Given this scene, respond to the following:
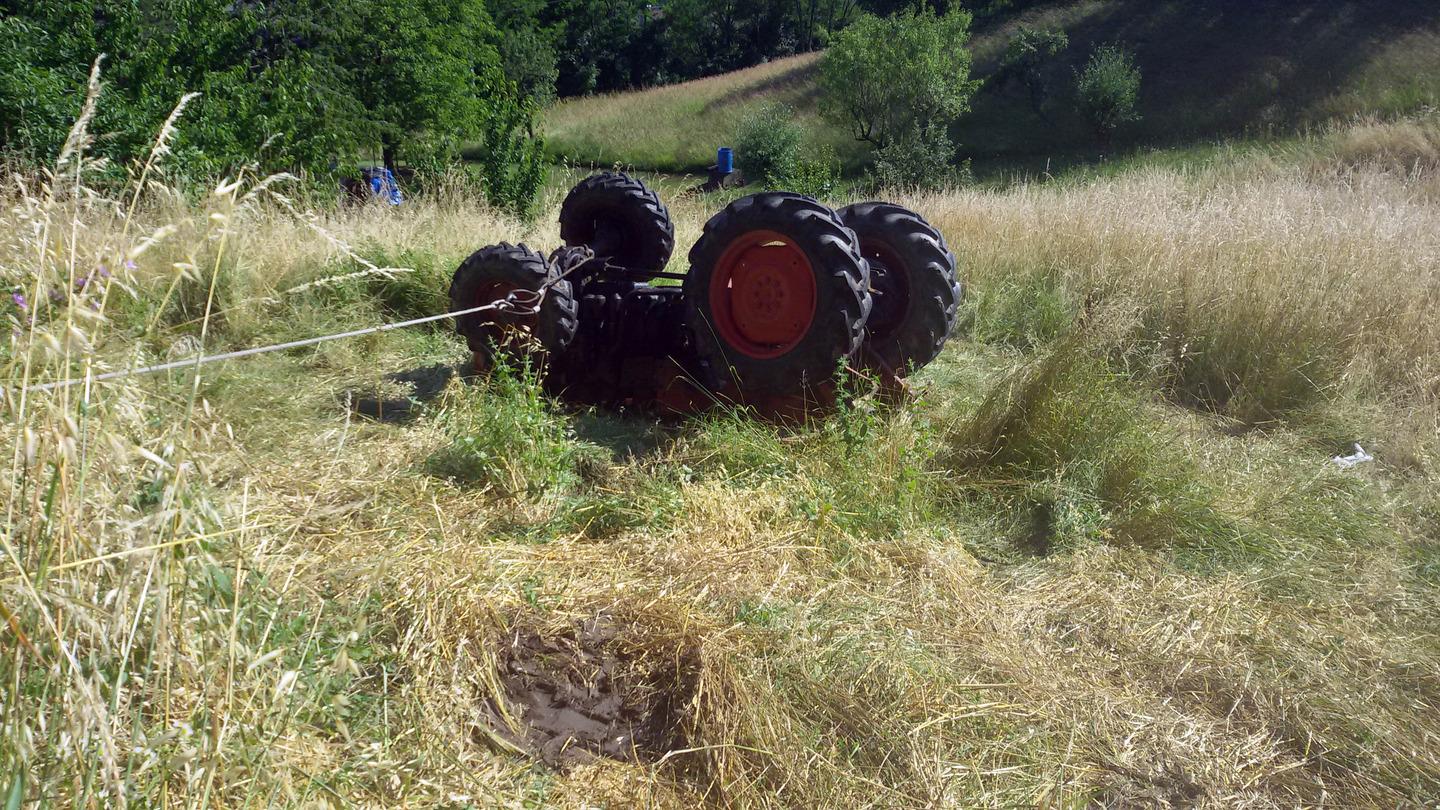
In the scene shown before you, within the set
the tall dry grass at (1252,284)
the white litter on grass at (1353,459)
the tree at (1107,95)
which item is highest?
the tree at (1107,95)

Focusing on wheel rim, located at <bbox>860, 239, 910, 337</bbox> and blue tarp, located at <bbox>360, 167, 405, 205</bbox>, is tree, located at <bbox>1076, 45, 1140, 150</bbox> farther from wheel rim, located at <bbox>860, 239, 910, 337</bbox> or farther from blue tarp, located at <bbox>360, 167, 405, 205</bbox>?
wheel rim, located at <bbox>860, 239, 910, 337</bbox>

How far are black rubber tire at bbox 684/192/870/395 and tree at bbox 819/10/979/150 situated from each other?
987 inches

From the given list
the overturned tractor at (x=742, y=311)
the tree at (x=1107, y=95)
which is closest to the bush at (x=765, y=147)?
the tree at (x=1107, y=95)

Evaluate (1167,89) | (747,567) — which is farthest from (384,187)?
(1167,89)

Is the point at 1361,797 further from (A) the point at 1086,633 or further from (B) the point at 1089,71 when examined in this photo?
(B) the point at 1089,71

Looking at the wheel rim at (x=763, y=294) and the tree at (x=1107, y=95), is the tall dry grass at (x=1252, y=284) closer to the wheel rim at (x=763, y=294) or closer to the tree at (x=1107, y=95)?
the wheel rim at (x=763, y=294)

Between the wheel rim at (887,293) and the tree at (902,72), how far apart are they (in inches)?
968

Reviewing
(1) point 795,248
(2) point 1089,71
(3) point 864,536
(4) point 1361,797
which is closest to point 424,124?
(1) point 795,248

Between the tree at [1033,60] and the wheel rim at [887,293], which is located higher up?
the tree at [1033,60]

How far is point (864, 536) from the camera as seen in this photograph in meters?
3.53

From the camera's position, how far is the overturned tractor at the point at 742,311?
13.7 feet

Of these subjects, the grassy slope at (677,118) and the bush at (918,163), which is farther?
the grassy slope at (677,118)

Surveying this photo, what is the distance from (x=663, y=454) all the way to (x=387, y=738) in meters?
2.31

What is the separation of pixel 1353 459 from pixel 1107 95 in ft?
95.3
